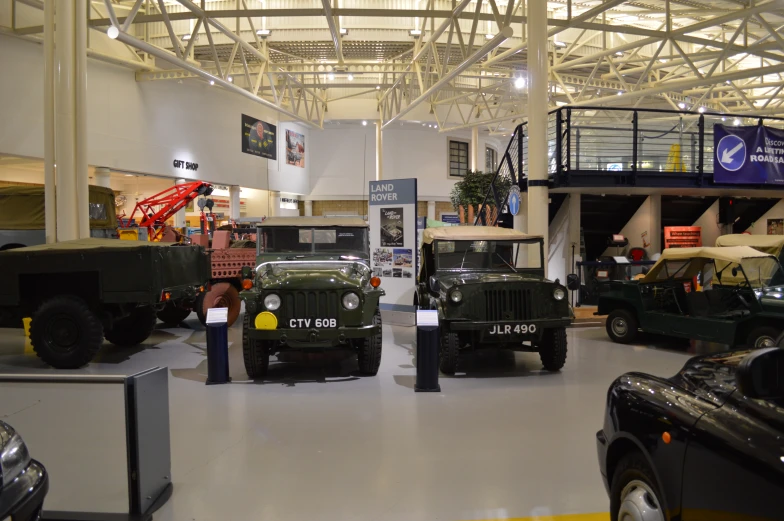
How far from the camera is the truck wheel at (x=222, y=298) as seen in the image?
9547 mm

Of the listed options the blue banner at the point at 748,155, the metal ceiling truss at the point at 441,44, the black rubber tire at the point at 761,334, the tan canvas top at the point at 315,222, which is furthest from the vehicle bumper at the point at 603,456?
the blue banner at the point at 748,155

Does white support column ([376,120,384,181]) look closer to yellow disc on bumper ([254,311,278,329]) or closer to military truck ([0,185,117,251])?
military truck ([0,185,117,251])

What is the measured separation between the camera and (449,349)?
647 centimetres

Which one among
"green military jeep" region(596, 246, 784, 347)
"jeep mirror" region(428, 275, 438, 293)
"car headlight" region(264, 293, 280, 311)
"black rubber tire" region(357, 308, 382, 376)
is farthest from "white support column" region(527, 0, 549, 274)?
"car headlight" region(264, 293, 280, 311)

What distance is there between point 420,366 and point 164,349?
4.25 m

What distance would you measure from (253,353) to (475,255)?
10.6 feet

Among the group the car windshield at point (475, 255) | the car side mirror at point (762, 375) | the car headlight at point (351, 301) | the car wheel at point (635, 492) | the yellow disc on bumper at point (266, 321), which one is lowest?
the car wheel at point (635, 492)

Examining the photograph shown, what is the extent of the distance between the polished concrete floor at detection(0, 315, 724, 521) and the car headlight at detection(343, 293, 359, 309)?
2.88 feet

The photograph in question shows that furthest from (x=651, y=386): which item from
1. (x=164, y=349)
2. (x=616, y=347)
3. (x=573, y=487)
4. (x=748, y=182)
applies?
(x=748, y=182)

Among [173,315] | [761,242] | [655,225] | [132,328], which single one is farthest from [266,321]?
[655,225]

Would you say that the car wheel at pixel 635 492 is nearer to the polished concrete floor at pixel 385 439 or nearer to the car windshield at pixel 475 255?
the polished concrete floor at pixel 385 439

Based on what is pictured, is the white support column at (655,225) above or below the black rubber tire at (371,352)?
above

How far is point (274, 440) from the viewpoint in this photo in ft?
14.9

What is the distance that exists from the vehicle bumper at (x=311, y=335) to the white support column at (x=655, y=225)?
30.9ft
